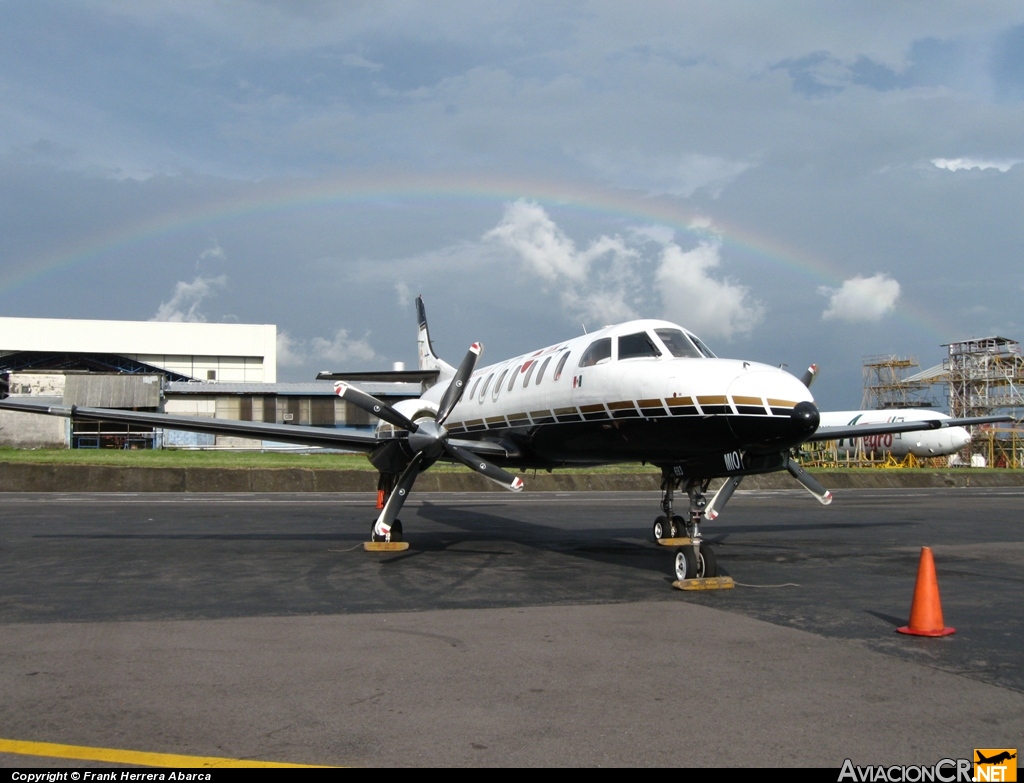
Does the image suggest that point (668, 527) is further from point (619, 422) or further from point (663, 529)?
point (619, 422)

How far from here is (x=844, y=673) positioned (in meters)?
7.05

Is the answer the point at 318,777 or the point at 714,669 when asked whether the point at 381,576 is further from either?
the point at 318,777

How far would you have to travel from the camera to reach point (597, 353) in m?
13.7

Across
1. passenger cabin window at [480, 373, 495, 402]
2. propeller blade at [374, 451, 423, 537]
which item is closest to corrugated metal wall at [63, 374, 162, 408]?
passenger cabin window at [480, 373, 495, 402]

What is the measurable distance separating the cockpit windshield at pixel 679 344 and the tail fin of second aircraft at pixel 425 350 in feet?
41.4

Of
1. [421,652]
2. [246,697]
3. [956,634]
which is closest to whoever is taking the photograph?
[246,697]

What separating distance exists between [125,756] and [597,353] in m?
9.79

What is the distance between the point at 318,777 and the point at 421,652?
309 centimetres

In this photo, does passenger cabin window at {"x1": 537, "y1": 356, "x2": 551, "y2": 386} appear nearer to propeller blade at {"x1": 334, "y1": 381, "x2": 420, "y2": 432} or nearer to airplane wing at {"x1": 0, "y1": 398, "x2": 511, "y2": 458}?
airplane wing at {"x1": 0, "y1": 398, "x2": 511, "y2": 458}

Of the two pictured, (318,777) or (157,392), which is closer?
(318,777)

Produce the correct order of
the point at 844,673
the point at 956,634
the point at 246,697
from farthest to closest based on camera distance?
1. the point at 956,634
2. the point at 844,673
3. the point at 246,697

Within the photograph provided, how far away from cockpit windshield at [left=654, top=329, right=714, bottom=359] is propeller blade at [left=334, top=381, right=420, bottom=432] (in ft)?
15.5

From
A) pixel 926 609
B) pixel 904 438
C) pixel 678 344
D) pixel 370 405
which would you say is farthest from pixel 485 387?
pixel 904 438

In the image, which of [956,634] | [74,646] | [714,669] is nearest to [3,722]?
[74,646]
